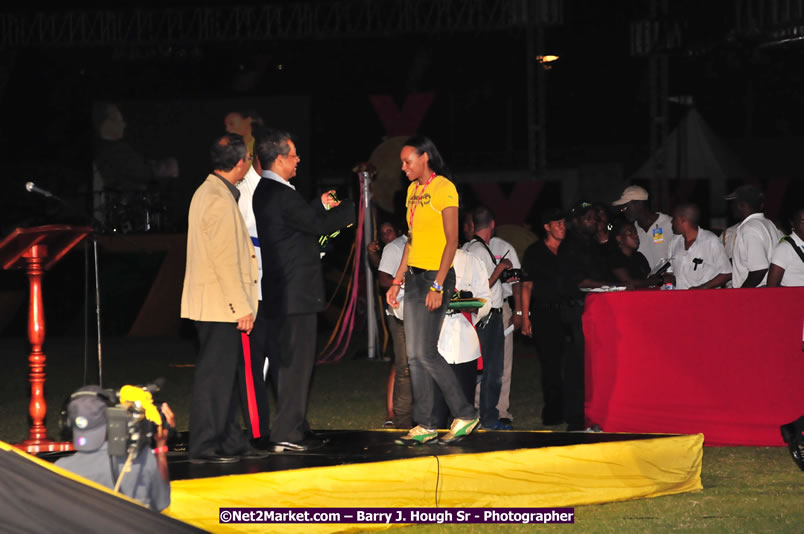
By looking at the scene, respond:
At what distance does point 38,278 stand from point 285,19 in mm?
15450

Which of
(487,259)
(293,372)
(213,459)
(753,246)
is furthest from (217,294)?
(753,246)

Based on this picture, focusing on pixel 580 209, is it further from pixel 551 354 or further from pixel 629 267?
pixel 551 354

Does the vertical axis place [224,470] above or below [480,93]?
below

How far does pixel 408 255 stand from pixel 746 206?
148 inches

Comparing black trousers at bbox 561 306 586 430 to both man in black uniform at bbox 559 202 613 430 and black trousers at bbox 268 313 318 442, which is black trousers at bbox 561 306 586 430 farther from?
black trousers at bbox 268 313 318 442

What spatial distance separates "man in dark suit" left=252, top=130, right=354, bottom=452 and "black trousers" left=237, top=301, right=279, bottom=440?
0.43 m

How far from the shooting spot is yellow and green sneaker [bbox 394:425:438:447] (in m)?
6.76

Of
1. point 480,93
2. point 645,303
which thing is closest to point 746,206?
point 645,303

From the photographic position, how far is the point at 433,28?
67.2ft

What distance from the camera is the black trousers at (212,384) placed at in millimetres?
6223

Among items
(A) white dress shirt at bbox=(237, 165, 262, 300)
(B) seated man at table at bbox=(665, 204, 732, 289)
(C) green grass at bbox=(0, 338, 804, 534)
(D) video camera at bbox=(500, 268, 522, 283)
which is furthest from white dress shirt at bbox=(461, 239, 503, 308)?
(A) white dress shirt at bbox=(237, 165, 262, 300)

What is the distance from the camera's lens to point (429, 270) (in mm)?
6535

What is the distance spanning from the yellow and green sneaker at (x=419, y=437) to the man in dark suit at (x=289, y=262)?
1.96 ft

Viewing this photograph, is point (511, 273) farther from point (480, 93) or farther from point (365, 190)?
point (480, 93)
